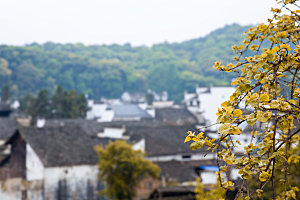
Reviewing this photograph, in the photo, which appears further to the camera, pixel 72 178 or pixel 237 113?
pixel 72 178

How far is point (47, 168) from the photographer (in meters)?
23.2

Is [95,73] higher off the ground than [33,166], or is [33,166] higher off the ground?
[95,73]

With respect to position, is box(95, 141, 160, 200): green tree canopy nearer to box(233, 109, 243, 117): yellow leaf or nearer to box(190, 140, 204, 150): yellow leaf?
box(190, 140, 204, 150): yellow leaf

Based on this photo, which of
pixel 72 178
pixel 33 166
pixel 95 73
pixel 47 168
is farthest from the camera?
pixel 95 73

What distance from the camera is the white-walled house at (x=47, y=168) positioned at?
75.7ft

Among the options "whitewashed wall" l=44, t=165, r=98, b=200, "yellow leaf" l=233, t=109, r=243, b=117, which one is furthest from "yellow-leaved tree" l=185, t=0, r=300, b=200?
"whitewashed wall" l=44, t=165, r=98, b=200

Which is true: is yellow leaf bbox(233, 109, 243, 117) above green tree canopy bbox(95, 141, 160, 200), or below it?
above

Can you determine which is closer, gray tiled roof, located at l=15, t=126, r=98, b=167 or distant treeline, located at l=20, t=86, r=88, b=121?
gray tiled roof, located at l=15, t=126, r=98, b=167

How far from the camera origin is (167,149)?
94.6ft

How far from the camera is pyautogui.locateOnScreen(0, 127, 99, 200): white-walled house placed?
2306 centimetres

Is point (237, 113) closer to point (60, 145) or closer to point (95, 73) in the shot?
point (60, 145)

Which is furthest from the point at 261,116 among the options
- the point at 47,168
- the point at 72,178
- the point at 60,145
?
the point at 60,145

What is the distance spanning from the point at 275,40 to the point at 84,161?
21.6 metres

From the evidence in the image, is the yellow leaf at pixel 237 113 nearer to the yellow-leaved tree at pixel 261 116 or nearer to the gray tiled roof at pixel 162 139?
the yellow-leaved tree at pixel 261 116
